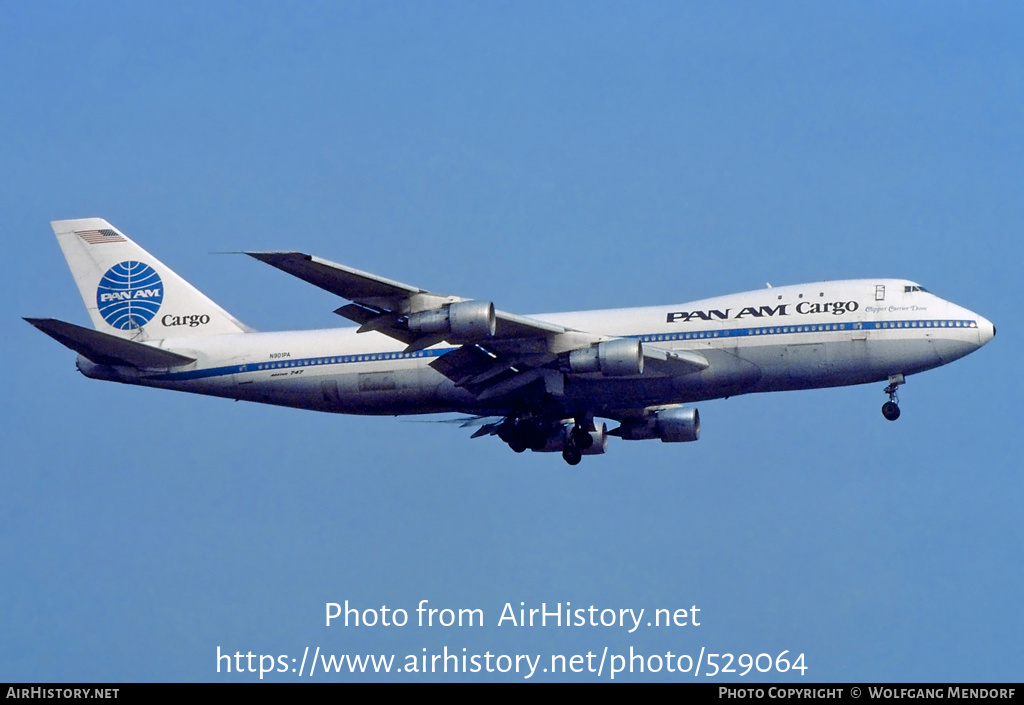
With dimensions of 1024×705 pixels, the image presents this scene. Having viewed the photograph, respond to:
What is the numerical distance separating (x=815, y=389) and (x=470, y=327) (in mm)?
12123

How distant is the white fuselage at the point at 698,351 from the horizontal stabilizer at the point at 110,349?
0.38 metres

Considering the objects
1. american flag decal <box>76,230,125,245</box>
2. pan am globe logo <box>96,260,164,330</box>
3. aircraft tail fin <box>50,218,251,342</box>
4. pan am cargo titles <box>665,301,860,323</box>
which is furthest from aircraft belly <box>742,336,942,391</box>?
american flag decal <box>76,230,125,245</box>

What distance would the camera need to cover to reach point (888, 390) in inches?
1838

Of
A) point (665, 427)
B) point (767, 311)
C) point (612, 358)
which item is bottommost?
point (665, 427)

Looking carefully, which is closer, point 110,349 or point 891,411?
point 891,411

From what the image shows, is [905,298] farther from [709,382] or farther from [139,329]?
[139,329]

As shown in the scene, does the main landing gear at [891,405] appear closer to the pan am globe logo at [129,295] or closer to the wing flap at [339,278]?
the wing flap at [339,278]

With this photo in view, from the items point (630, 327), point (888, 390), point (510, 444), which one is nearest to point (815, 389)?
point (888, 390)

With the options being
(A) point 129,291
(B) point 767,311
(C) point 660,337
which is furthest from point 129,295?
(B) point 767,311

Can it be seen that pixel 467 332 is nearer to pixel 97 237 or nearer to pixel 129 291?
pixel 129 291

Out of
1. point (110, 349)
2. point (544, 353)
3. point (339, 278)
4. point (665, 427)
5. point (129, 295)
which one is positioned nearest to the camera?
point (339, 278)

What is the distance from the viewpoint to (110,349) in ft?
161

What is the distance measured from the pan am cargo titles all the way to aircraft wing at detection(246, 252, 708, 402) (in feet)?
4.45

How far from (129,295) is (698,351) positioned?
20.8 metres
